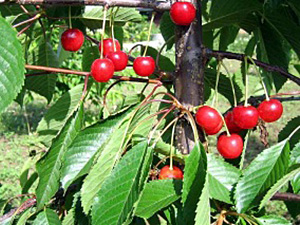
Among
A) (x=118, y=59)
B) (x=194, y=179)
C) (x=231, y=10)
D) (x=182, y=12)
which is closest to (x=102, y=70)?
(x=118, y=59)

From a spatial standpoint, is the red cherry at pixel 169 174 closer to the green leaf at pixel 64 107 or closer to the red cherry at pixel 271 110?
the red cherry at pixel 271 110

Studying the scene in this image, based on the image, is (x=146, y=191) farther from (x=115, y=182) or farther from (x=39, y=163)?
(x=39, y=163)

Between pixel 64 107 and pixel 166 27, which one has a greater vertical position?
pixel 166 27

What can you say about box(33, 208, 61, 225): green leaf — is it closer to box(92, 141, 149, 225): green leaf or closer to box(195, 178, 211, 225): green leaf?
box(92, 141, 149, 225): green leaf

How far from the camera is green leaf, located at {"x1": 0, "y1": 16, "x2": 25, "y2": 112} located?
72cm

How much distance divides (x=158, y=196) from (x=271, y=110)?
0.29 metres

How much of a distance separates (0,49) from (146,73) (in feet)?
1.22

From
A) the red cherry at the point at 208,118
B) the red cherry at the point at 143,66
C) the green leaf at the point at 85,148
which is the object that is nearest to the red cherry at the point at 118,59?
the red cherry at the point at 143,66

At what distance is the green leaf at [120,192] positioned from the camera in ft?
Result: 2.52

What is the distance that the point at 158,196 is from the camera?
845 millimetres

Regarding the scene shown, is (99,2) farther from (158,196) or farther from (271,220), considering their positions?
(271,220)

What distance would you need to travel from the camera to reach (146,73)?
1012mm

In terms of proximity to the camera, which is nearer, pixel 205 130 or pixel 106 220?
pixel 106 220

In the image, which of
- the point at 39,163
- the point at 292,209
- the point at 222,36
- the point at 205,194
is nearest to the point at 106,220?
the point at 205,194
